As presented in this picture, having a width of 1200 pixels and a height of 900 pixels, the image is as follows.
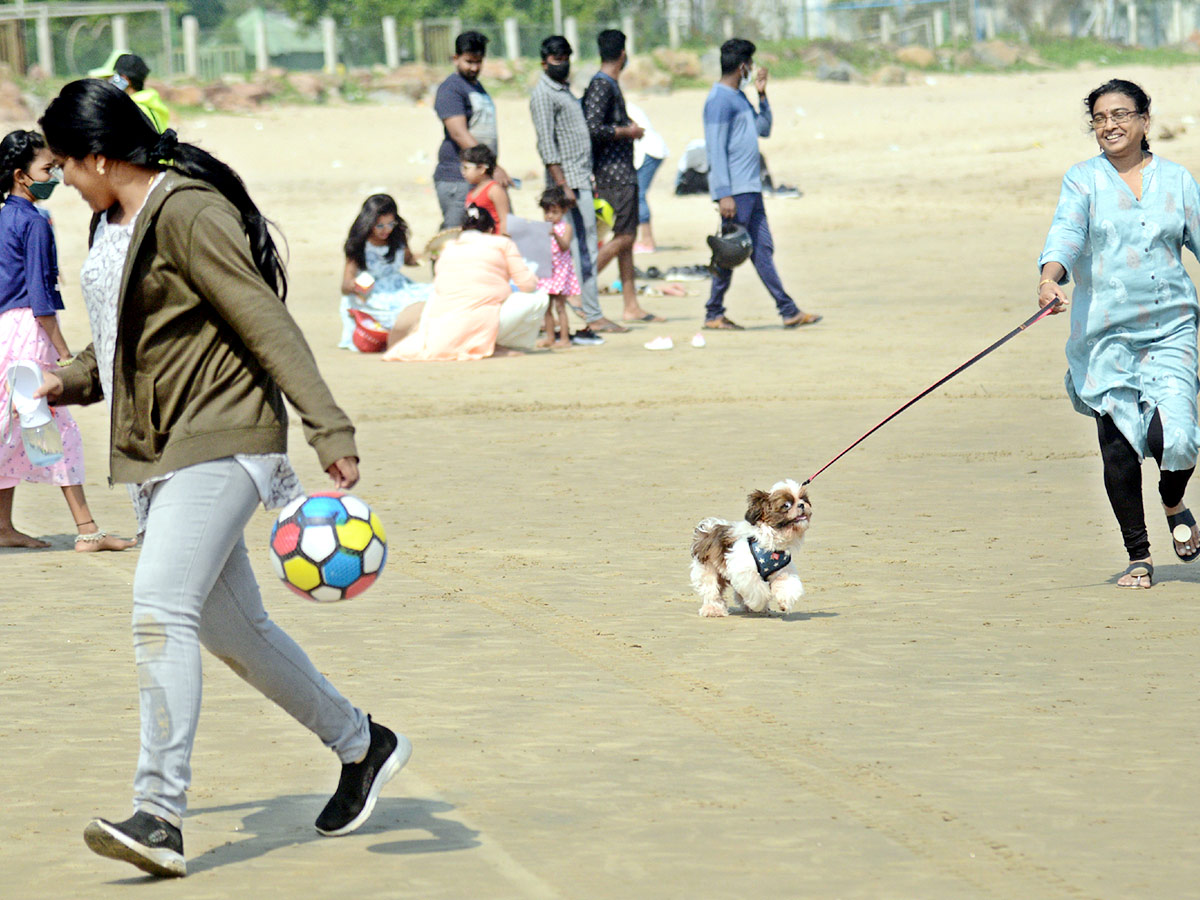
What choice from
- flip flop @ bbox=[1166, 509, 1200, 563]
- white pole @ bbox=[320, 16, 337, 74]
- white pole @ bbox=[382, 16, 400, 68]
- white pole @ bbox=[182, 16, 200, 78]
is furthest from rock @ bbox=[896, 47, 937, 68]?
flip flop @ bbox=[1166, 509, 1200, 563]

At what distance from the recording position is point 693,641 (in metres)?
5.90

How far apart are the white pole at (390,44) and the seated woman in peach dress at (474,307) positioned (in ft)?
134

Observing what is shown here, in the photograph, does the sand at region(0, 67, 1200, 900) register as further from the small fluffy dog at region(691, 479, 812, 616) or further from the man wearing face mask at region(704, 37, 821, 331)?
the man wearing face mask at region(704, 37, 821, 331)

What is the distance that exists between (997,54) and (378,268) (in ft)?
139

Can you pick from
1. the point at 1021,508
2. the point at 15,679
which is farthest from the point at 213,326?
the point at 1021,508

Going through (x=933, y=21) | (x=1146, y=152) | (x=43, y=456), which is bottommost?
(x=43, y=456)

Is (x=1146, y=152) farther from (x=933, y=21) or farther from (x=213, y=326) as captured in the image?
(x=933, y=21)

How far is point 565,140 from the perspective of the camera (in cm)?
1336

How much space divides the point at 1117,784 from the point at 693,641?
1.83 metres

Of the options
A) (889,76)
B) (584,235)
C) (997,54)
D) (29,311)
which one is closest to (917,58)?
(997,54)

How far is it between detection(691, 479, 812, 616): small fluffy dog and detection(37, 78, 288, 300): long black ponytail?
2515 millimetres

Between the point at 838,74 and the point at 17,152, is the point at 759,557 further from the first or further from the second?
the point at 838,74

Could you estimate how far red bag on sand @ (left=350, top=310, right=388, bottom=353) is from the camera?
45.6 ft

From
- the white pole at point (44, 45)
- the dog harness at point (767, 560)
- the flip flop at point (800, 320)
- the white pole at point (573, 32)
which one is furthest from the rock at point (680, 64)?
the dog harness at point (767, 560)
